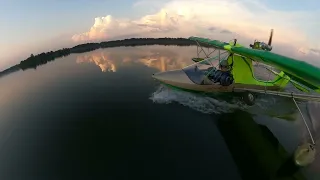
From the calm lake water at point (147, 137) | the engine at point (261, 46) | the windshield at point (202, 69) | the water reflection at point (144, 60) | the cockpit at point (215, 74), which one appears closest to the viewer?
the calm lake water at point (147, 137)

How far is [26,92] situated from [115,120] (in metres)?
17.0

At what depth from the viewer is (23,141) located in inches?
519

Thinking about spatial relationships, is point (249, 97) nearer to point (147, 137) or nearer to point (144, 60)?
point (147, 137)

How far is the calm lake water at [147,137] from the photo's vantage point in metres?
9.95

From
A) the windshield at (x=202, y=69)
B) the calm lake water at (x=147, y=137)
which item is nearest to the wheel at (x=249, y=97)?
the calm lake water at (x=147, y=137)

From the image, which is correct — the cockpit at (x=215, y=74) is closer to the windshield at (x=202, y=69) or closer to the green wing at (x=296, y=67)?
the windshield at (x=202, y=69)

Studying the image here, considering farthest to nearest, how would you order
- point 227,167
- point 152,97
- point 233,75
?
point 152,97 < point 233,75 < point 227,167

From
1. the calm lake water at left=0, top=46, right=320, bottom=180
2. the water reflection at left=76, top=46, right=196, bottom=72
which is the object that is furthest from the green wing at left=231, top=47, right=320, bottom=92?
the water reflection at left=76, top=46, right=196, bottom=72

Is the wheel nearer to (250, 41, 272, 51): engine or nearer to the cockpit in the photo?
the cockpit

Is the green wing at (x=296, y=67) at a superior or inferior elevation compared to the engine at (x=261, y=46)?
superior

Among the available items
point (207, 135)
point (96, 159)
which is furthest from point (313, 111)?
point (96, 159)

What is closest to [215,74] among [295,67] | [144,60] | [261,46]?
[261,46]

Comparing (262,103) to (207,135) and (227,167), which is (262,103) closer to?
(207,135)

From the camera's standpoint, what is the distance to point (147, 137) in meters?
12.6
